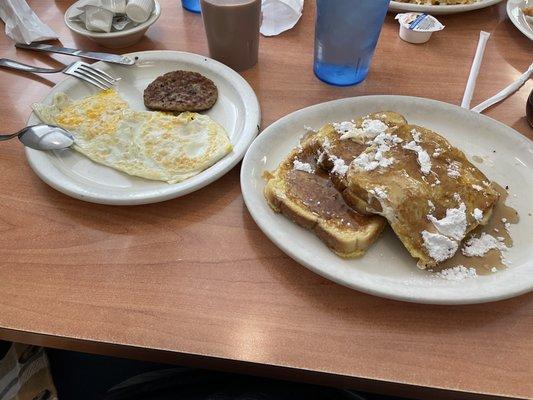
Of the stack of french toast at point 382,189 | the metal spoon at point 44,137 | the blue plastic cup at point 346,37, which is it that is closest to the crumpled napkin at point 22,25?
the metal spoon at point 44,137

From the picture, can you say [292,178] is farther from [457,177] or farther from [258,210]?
[457,177]

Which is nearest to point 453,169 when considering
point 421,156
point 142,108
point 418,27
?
point 421,156

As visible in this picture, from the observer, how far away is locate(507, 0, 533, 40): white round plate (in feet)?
4.79

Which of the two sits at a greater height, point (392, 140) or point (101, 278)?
point (392, 140)

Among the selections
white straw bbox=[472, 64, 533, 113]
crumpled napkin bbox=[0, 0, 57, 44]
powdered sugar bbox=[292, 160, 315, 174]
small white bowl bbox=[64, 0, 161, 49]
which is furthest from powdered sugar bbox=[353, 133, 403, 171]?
crumpled napkin bbox=[0, 0, 57, 44]

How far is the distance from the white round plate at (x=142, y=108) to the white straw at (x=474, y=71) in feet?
2.00

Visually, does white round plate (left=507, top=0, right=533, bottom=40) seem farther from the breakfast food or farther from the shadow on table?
the shadow on table

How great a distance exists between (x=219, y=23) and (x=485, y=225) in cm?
92

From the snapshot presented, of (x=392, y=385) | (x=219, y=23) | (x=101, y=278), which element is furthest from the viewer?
(x=219, y=23)

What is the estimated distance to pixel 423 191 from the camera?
890mm

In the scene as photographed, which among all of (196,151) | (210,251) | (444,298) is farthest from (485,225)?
(196,151)

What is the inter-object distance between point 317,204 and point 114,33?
0.98 meters

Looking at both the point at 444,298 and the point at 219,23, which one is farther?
the point at 219,23

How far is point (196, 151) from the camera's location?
110cm
